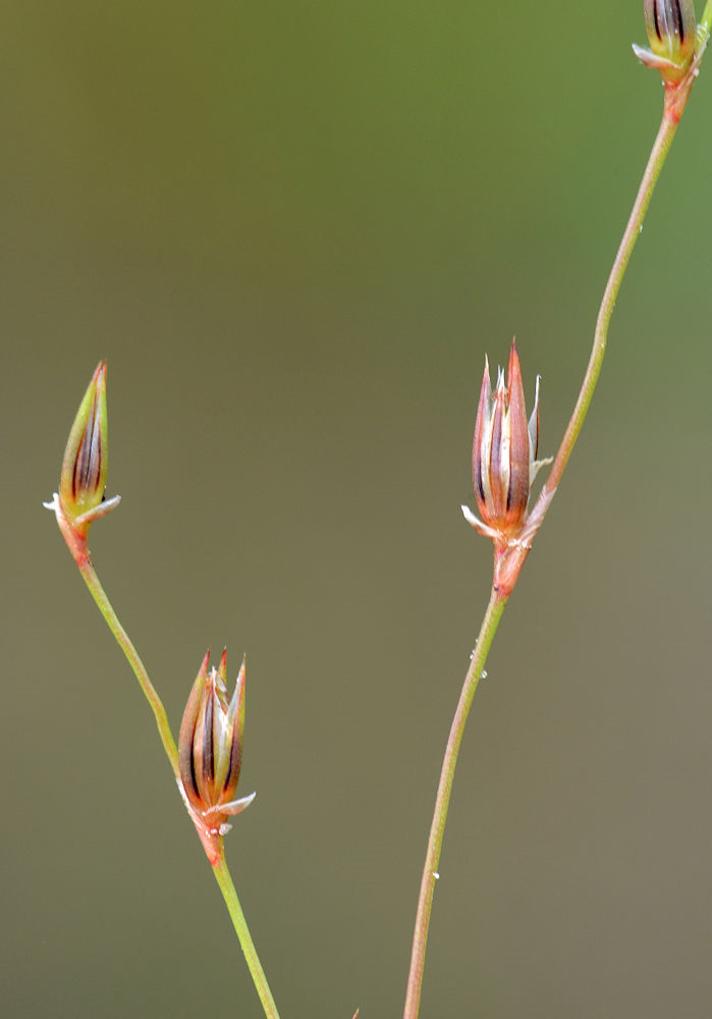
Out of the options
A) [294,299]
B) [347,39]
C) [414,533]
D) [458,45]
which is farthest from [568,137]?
[414,533]

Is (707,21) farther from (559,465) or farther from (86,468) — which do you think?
(86,468)

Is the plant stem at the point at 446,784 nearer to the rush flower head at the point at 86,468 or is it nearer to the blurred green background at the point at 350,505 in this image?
the rush flower head at the point at 86,468

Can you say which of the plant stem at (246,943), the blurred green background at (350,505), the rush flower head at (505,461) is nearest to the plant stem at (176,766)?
the plant stem at (246,943)

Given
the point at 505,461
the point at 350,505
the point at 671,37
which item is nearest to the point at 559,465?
the point at 505,461

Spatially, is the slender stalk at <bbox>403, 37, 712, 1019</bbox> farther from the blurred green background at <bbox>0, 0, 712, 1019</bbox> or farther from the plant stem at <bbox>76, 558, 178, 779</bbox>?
the blurred green background at <bbox>0, 0, 712, 1019</bbox>

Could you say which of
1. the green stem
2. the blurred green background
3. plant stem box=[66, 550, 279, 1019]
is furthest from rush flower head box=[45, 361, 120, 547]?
the blurred green background

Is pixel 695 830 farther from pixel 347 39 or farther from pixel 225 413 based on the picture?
pixel 347 39
